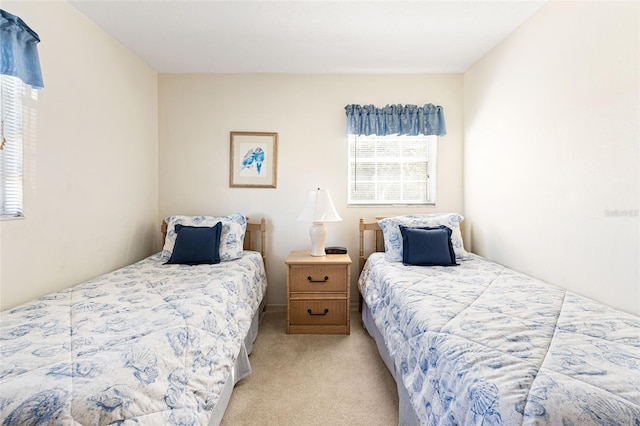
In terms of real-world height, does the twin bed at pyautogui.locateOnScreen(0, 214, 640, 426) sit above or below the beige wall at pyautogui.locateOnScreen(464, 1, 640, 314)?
below

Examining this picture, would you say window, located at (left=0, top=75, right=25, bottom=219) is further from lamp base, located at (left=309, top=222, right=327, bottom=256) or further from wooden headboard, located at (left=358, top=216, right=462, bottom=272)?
wooden headboard, located at (left=358, top=216, right=462, bottom=272)

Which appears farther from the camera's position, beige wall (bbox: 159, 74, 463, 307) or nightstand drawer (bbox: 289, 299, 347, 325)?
beige wall (bbox: 159, 74, 463, 307)

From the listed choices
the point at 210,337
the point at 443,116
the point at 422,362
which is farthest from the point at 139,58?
the point at 422,362

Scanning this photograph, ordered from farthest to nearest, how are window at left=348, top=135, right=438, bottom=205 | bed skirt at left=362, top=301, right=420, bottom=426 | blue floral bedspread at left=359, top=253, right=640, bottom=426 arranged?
1. window at left=348, top=135, right=438, bottom=205
2. bed skirt at left=362, top=301, right=420, bottom=426
3. blue floral bedspread at left=359, top=253, right=640, bottom=426

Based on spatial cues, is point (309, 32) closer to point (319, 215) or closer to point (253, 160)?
point (253, 160)

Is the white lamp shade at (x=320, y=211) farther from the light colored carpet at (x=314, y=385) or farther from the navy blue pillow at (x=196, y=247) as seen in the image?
the light colored carpet at (x=314, y=385)

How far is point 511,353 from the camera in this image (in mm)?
1102

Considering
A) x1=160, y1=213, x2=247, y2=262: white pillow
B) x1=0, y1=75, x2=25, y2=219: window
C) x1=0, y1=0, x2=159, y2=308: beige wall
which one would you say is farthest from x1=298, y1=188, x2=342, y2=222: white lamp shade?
x1=0, y1=75, x2=25, y2=219: window

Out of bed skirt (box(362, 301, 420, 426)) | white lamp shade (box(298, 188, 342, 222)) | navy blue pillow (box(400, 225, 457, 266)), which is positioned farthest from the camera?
white lamp shade (box(298, 188, 342, 222))

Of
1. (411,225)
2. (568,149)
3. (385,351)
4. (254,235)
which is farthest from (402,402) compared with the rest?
(254,235)

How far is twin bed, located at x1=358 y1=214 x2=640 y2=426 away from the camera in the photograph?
0.87m

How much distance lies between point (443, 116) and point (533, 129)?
40.9 inches

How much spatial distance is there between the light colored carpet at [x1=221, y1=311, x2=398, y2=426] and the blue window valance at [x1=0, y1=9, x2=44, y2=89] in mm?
2075

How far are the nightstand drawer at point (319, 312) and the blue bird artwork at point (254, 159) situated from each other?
1384mm
